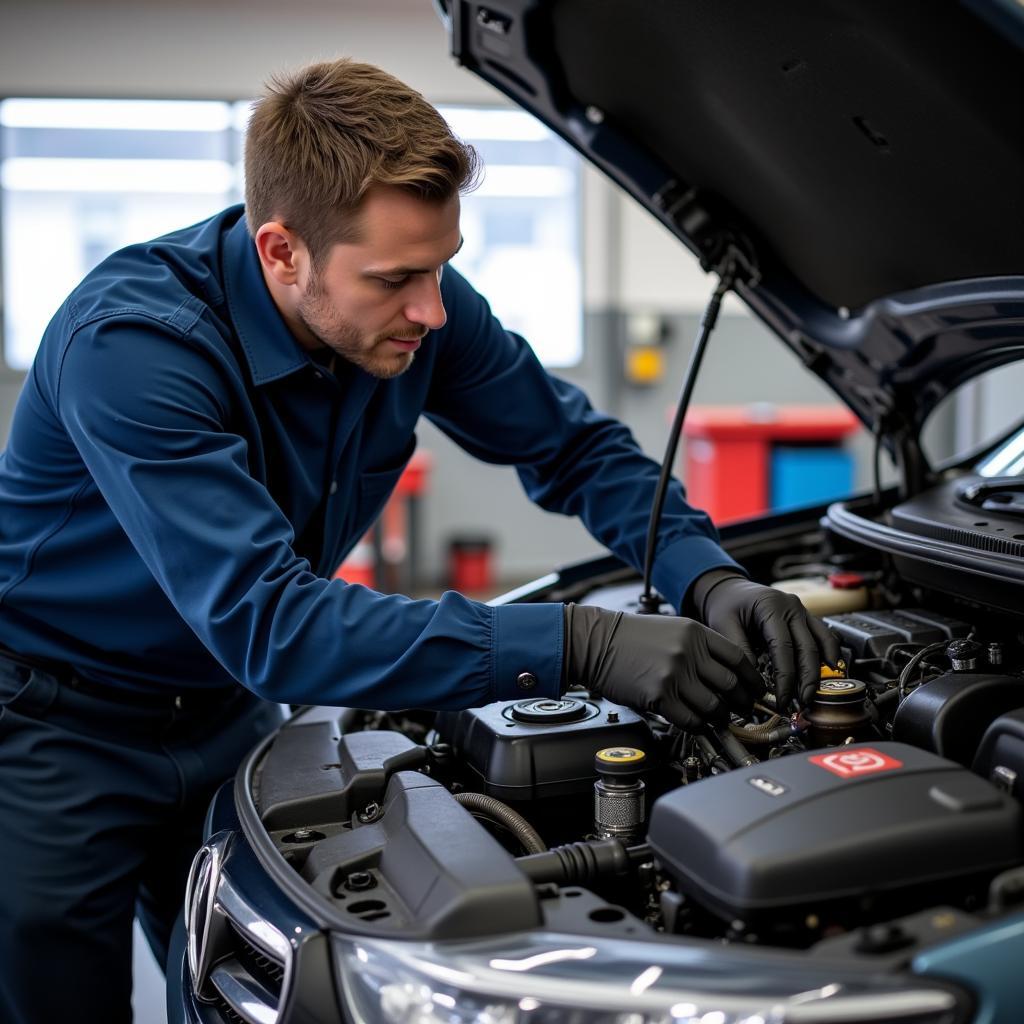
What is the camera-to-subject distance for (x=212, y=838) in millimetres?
1238

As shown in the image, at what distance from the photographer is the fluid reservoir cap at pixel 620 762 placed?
114 centimetres

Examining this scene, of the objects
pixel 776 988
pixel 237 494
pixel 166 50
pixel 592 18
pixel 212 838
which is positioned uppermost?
pixel 166 50

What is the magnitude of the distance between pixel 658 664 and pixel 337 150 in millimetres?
682

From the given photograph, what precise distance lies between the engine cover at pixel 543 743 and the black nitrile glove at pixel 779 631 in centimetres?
17

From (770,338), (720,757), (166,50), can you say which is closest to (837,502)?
(720,757)

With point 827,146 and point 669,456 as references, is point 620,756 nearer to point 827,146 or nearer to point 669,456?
point 669,456

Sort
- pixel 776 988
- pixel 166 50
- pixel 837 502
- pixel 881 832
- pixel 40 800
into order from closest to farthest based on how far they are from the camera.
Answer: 1. pixel 776 988
2. pixel 881 832
3. pixel 40 800
4. pixel 837 502
5. pixel 166 50

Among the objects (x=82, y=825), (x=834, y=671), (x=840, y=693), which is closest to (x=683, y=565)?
(x=834, y=671)

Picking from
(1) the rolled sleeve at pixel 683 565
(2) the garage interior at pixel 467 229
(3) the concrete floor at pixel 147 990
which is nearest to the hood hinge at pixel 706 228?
(1) the rolled sleeve at pixel 683 565

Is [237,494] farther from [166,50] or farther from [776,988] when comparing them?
[166,50]

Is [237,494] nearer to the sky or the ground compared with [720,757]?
nearer to the sky

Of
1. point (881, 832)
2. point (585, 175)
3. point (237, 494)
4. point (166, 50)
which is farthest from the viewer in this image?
point (585, 175)

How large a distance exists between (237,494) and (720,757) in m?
0.59

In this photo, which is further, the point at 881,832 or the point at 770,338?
the point at 770,338
